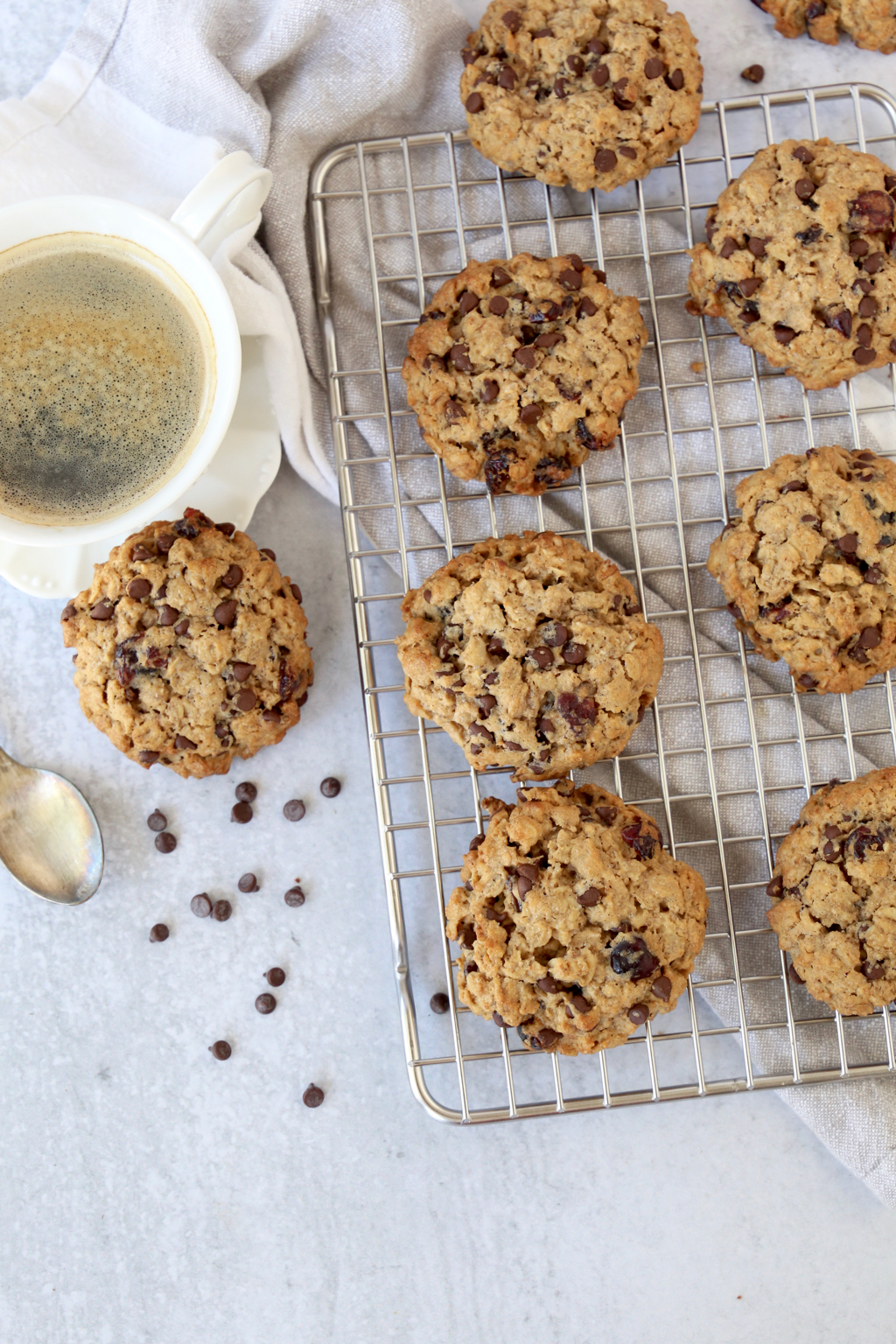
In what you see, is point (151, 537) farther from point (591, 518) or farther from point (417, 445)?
point (591, 518)

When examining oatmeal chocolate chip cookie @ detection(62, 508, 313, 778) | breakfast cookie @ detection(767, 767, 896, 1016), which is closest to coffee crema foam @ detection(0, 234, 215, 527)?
oatmeal chocolate chip cookie @ detection(62, 508, 313, 778)

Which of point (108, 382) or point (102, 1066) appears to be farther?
point (102, 1066)

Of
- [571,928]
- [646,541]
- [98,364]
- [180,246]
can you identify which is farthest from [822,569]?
[98,364]

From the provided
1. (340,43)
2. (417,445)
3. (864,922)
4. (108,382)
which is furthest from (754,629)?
(340,43)

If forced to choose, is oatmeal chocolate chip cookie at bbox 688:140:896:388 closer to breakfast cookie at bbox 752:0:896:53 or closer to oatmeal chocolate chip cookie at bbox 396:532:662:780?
breakfast cookie at bbox 752:0:896:53

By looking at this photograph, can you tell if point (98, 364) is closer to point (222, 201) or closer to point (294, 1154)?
point (222, 201)

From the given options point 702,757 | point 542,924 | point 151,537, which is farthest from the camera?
point 702,757

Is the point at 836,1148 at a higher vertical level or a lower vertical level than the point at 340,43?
lower
